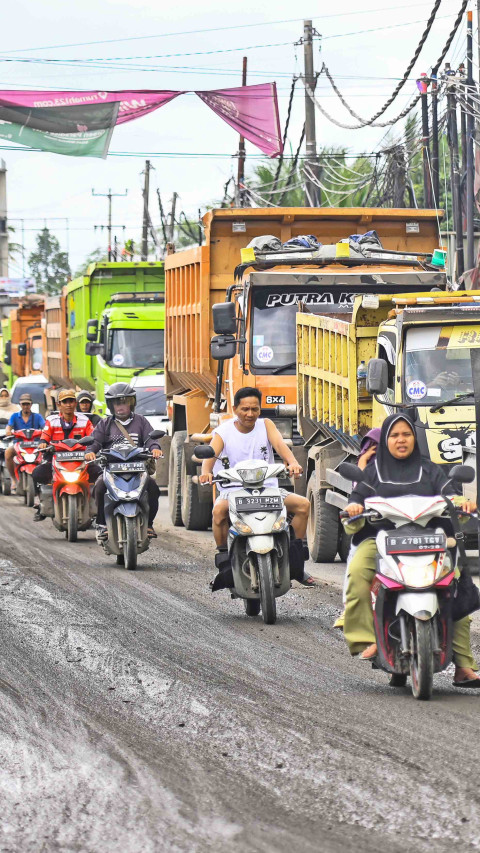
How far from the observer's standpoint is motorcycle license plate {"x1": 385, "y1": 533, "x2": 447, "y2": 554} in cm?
787

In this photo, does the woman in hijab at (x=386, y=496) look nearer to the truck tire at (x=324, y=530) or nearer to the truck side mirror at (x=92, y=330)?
the truck tire at (x=324, y=530)

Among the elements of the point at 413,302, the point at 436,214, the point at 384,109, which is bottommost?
the point at 413,302

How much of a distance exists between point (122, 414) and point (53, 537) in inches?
128

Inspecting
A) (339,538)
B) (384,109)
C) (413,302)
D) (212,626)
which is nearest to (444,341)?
(413,302)

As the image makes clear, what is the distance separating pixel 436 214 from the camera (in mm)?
19734

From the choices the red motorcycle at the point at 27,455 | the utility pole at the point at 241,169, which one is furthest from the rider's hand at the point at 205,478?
the utility pole at the point at 241,169

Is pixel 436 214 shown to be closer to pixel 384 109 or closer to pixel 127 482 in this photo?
pixel 127 482

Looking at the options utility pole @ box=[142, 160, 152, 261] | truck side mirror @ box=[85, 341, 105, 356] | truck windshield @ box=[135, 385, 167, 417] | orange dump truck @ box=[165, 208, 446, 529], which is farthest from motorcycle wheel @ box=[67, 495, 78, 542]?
utility pole @ box=[142, 160, 152, 261]

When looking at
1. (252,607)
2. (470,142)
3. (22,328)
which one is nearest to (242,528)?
(252,607)

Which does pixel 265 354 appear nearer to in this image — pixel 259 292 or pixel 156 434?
pixel 259 292

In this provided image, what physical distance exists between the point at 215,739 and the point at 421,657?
135cm

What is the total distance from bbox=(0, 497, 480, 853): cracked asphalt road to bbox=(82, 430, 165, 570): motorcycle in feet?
8.23

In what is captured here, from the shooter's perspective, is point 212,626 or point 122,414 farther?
point 122,414

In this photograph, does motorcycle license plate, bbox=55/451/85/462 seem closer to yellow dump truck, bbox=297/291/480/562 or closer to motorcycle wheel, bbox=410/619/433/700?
yellow dump truck, bbox=297/291/480/562
